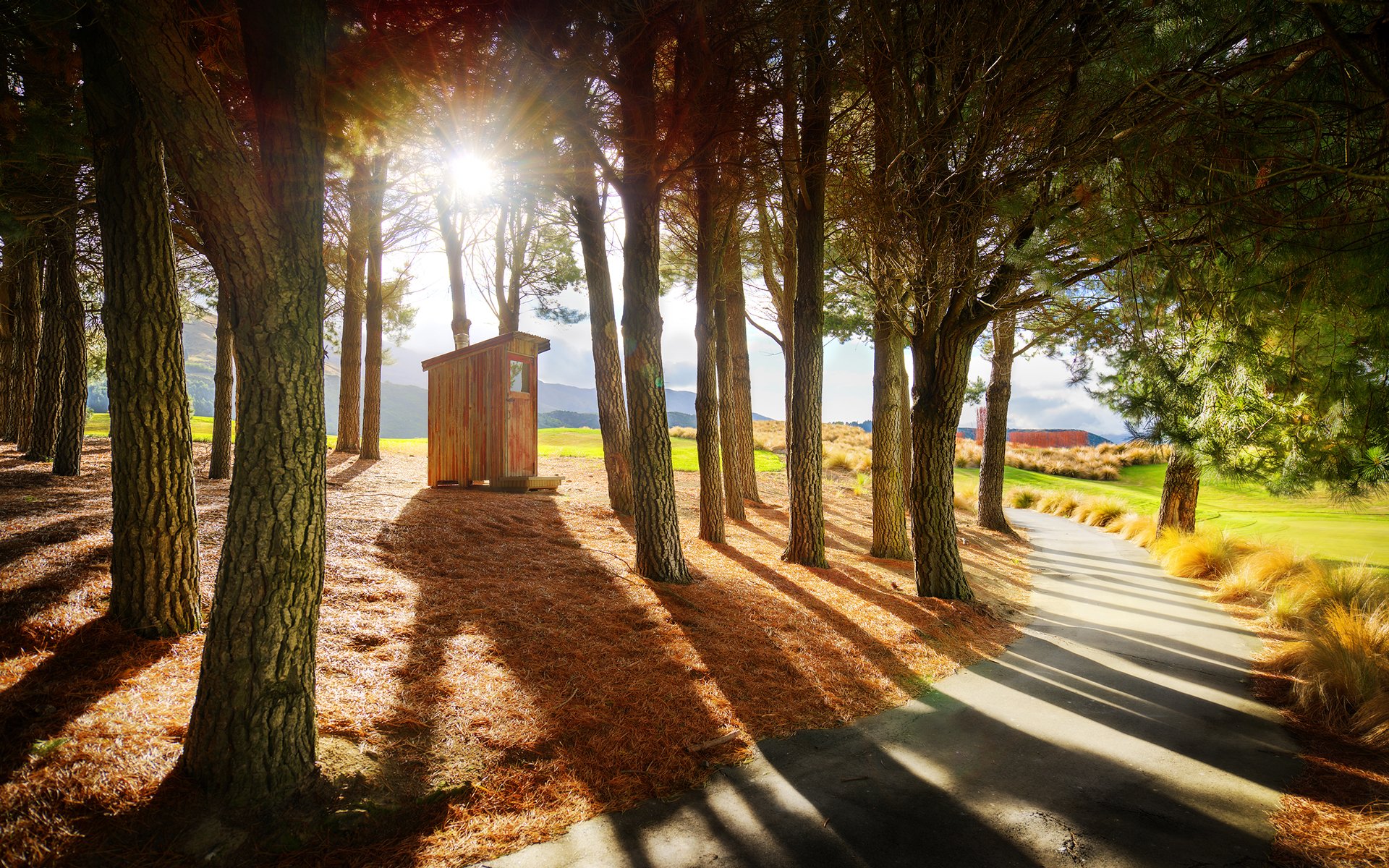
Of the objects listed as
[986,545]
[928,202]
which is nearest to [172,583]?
[928,202]

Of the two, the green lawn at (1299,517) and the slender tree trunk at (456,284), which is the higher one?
the slender tree trunk at (456,284)

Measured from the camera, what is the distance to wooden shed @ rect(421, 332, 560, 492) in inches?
393

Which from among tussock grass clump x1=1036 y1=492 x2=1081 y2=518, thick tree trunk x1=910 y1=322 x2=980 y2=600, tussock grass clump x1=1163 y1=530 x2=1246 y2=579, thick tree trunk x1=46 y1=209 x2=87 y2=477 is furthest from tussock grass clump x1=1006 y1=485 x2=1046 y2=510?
thick tree trunk x1=46 y1=209 x2=87 y2=477

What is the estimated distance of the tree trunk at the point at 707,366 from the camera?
25.6 ft

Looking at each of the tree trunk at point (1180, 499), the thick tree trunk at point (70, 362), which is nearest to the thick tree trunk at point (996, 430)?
the tree trunk at point (1180, 499)

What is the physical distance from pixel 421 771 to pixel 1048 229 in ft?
21.2

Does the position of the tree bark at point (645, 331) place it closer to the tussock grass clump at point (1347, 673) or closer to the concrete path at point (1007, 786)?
the concrete path at point (1007, 786)

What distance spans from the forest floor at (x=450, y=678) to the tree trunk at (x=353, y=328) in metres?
7.32

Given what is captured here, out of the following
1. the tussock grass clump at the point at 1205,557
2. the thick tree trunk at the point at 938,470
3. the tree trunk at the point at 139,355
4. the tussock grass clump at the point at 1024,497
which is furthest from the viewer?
the tussock grass clump at the point at 1024,497

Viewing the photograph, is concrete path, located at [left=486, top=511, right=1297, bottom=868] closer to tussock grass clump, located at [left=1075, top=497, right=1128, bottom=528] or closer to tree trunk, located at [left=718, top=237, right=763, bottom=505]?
tree trunk, located at [left=718, top=237, right=763, bottom=505]

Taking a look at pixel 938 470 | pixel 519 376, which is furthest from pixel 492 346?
pixel 938 470

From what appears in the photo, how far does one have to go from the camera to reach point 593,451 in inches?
862

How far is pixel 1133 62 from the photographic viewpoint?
419 centimetres

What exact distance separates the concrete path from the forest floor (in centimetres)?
25
